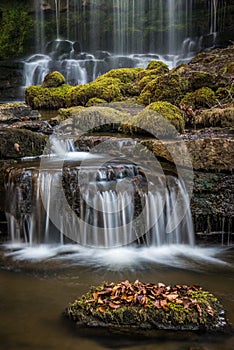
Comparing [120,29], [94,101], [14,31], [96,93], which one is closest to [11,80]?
[14,31]

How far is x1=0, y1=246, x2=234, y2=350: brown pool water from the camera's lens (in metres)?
3.20

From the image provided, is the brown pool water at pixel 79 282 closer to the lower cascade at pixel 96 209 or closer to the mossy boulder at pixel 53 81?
the lower cascade at pixel 96 209

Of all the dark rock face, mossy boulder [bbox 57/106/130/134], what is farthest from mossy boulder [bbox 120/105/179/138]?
the dark rock face

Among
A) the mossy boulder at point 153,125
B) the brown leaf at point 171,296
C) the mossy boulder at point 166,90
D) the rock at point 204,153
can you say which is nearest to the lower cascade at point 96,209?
the rock at point 204,153

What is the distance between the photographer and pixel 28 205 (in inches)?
233

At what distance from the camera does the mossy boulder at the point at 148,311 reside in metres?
3.34

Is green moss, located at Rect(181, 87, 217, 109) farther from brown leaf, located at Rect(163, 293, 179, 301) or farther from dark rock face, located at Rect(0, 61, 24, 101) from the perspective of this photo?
dark rock face, located at Rect(0, 61, 24, 101)

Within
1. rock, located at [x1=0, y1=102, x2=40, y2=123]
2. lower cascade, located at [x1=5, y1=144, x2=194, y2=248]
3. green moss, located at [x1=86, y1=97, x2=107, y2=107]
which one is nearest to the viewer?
lower cascade, located at [x1=5, y1=144, x2=194, y2=248]

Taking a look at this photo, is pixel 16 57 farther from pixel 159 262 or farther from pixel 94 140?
pixel 159 262

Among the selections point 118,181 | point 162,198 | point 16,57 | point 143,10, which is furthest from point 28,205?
point 143,10

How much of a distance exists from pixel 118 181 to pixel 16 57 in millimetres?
21314

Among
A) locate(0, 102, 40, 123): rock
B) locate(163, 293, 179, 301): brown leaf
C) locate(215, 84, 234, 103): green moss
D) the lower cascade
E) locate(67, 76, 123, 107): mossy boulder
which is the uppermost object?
locate(67, 76, 123, 107): mossy boulder

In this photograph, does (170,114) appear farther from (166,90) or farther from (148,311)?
(148,311)

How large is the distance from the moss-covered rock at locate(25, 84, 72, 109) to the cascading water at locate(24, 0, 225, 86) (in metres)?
8.18
